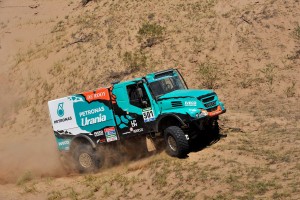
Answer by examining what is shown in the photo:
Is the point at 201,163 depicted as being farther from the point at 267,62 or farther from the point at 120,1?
the point at 120,1

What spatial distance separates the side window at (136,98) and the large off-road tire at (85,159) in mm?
2651

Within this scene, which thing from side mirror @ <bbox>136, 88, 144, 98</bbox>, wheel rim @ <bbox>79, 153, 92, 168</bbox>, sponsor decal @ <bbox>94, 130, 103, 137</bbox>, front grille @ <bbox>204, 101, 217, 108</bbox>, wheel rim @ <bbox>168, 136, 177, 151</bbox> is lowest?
wheel rim @ <bbox>79, 153, 92, 168</bbox>

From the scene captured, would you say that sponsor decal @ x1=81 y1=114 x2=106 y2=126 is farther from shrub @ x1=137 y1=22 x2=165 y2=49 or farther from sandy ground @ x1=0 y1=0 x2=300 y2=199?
shrub @ x1=137 y1=22 x2=165 y2=49

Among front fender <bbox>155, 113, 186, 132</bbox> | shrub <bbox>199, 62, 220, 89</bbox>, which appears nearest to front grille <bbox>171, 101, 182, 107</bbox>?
front fender <bbox>155, 113, 186, 132</bbox>

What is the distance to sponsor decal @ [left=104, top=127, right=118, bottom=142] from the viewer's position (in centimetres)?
1504

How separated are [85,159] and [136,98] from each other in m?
3.33

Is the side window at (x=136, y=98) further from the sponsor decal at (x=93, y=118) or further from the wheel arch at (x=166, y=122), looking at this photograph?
the sponsor decal at (x=93, y=118)

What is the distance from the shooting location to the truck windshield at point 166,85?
1414cm

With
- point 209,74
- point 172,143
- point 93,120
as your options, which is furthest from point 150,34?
point 172,143

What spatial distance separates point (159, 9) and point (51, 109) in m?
16.3

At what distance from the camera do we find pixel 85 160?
1584 cm

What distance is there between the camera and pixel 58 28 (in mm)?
35875

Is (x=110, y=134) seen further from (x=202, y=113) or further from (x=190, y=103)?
(x=202, y=113)

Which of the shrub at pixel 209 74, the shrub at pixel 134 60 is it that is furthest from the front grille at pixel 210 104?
the shrub at pixel 134 60
